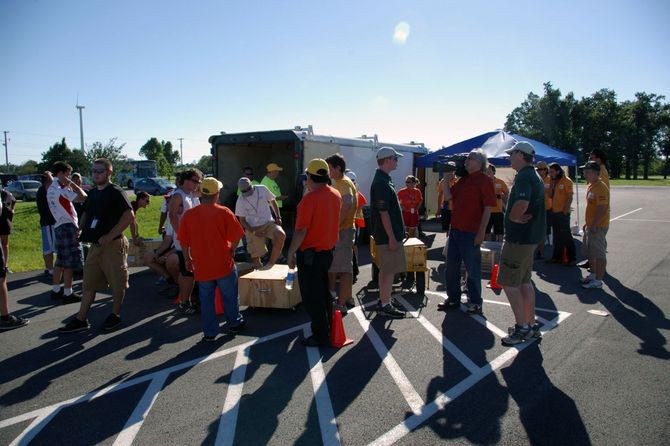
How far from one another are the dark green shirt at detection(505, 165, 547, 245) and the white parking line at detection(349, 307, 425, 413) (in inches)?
68.8

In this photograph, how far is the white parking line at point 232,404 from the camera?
3.07 metres

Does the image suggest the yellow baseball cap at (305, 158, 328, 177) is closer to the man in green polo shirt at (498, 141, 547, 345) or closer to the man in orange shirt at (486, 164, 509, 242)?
the man in green polo shirt at (498, 141, 547, 345)

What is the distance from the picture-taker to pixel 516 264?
4535mm

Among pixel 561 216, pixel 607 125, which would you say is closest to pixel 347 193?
pixel 561 216

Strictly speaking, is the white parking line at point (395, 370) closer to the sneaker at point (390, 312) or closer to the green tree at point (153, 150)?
the sneaker at point (390, 312)

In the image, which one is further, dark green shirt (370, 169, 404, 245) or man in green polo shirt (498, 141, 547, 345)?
dark green shirt (370, 169, 404, 245)

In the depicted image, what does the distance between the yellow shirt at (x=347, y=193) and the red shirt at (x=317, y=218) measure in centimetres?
130

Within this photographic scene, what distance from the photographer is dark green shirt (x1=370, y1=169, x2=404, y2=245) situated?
17.1 ft

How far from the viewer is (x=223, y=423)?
3.24 meters

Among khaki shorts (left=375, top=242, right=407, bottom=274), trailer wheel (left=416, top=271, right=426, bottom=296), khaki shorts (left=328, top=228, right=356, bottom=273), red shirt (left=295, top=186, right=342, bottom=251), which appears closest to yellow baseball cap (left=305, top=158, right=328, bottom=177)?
red shirt (left=295, top=186, right=342, bottom=251)

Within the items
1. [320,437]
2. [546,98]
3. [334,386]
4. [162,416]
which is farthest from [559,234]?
[546,98]

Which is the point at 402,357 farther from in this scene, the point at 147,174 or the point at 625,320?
the point at 147,174

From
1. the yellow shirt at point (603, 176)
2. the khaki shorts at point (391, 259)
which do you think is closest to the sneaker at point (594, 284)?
the yellow shirt at point (603, 176)

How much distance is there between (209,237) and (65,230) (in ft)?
10.6
